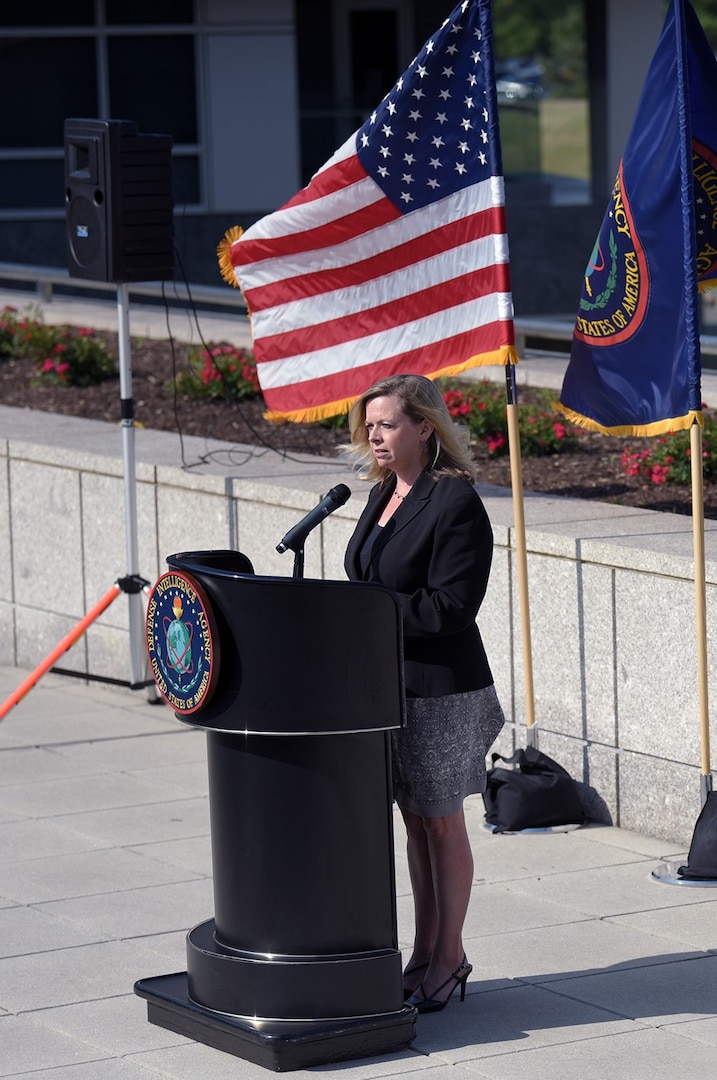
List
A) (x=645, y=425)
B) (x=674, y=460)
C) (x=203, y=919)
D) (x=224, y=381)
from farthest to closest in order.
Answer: (x=224, y=381) < (x=674, y=460) < (x=645, y=425) < (x=203, y=919)

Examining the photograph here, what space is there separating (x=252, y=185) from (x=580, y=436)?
14265mm

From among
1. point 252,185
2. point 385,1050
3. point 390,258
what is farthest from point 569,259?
point 385,1050

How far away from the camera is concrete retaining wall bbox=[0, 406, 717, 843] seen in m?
7.27

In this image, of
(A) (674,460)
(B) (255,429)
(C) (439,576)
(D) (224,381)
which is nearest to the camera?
(C) (439,576)

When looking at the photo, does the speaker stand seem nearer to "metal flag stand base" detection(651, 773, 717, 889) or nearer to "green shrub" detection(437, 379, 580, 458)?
"green shrub" detection(437, 379, 580, 458)

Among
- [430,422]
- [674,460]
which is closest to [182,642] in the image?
[430,422]

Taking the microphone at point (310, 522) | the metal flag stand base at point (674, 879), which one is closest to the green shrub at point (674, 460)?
the metal flag stand base at point (674, 879)

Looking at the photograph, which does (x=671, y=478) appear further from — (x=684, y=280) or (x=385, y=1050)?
(x=385, y=1050)

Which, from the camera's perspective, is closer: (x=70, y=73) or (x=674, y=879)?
(x=674, y=879)

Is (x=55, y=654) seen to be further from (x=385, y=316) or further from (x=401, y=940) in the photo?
(x=401, y=940)

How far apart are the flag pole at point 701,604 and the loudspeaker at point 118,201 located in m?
3.32

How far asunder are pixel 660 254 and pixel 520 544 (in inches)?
50.5

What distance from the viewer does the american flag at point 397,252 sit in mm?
7477

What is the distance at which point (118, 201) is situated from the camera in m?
9.23
